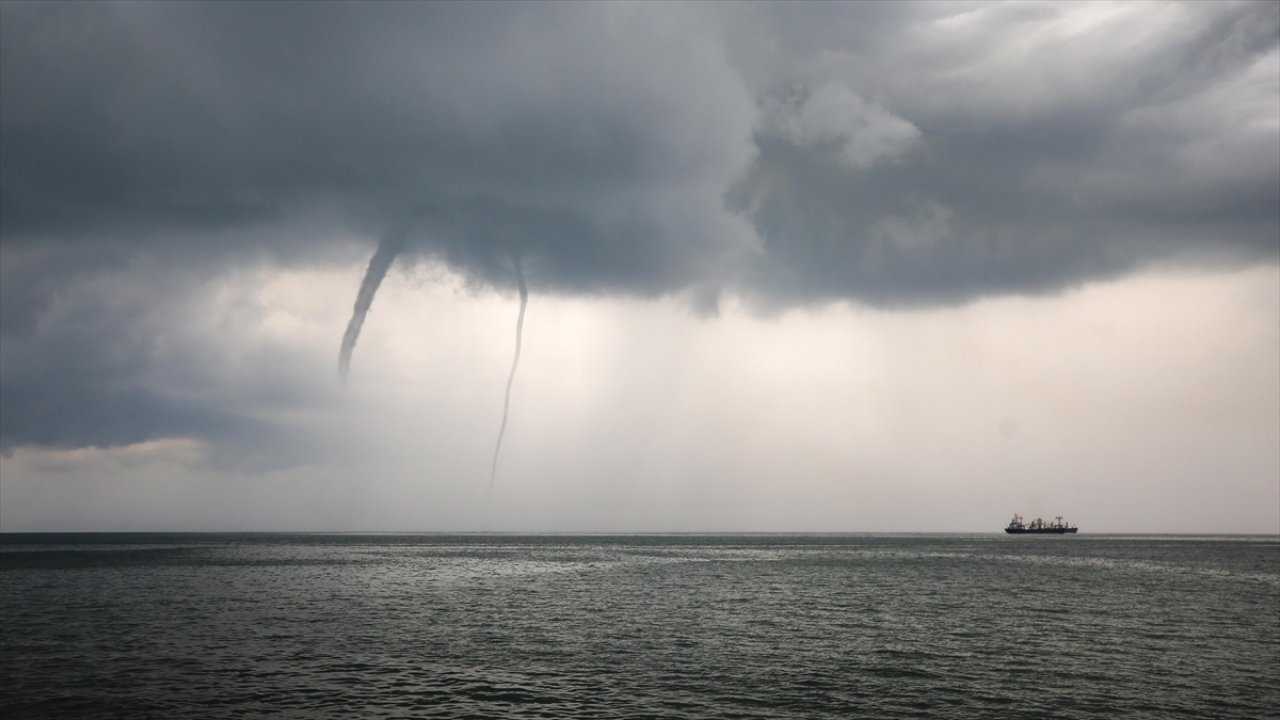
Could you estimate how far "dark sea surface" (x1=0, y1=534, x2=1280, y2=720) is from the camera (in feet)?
127

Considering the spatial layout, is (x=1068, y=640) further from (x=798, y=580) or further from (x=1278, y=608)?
(x=798, y=580)

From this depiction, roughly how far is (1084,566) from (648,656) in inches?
4970

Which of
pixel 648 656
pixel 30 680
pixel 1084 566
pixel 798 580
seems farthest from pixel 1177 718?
pixel 1084 566

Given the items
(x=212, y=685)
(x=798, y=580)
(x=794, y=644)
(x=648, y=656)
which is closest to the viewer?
(x=212, y=685)

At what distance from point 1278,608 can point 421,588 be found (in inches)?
3540

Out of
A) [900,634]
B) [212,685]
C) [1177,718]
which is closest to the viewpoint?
[1177,718]

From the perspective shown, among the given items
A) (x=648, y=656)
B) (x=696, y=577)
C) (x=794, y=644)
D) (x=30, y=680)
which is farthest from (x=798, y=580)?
(x=30, y=680)

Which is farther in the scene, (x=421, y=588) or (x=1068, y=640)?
(x=421, y=588)

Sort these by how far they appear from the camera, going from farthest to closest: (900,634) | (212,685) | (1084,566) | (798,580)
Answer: (1084,566), (798,580), (900,634), (212,685)

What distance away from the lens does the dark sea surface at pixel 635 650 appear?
38688mm

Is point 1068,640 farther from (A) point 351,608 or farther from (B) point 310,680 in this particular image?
(A) point 351,608

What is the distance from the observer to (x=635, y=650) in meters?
53.6

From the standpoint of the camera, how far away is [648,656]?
51.3 meters

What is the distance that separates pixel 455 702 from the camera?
125 ft
